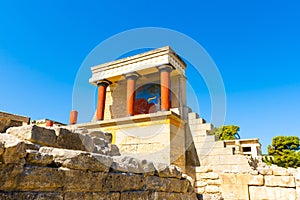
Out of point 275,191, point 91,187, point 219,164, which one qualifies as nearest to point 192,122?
point 219,164

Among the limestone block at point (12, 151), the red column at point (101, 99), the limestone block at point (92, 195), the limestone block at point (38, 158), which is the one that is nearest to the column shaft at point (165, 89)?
the red column at point (101, 99)

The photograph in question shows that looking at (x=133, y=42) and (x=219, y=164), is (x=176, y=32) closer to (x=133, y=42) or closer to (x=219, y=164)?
(x=133, y=42)

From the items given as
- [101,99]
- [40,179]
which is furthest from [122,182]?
[101,99]

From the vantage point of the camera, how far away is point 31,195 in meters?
1.66

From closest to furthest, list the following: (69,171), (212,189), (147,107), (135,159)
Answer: (69,171) < (135,159) < (212,189) < (147,107)

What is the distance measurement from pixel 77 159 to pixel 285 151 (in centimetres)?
1602

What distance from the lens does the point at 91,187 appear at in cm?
214

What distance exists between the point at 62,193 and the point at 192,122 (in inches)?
247

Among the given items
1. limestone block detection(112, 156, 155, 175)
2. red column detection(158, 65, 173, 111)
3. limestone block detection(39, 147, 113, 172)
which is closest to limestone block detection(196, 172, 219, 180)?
limestone block detection(112, 156, 155, 175)

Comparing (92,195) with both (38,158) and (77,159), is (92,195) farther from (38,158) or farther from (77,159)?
(38,158)

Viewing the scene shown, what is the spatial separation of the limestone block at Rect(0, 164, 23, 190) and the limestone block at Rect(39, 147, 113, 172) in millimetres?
401

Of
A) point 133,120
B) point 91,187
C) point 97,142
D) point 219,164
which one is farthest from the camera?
point 133,120

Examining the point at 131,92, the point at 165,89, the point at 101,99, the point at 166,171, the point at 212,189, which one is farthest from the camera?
the point at 101,99

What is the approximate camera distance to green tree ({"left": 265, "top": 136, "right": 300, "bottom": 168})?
13734mm
